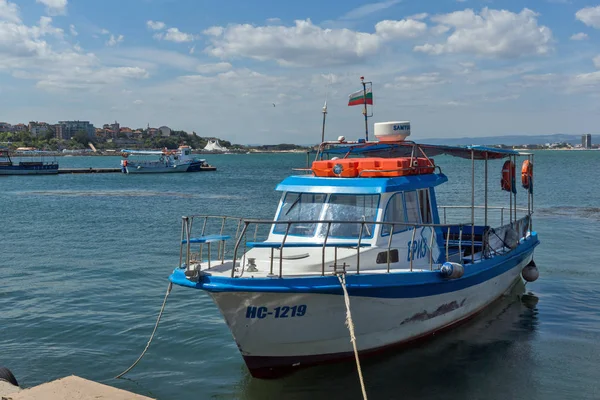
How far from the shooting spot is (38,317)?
1462cm

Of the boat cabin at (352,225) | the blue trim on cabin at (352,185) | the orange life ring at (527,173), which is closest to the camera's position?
the boat cabin at (352,225)

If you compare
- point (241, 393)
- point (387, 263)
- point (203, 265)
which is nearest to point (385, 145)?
point (387, 263)

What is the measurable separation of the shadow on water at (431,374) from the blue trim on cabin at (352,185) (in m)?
3.07

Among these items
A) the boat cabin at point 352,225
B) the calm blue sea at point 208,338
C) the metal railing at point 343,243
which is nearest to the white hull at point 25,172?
the calm blue sea at point 208,338

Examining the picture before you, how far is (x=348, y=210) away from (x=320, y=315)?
2.37 m

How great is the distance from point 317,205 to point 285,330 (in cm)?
277

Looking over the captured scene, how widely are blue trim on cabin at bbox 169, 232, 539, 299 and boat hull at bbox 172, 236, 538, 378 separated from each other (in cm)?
2

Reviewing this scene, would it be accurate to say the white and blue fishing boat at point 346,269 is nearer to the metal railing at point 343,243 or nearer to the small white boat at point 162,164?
the metal railing at point 343,243

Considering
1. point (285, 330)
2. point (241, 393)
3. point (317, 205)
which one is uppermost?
point (317, 205)

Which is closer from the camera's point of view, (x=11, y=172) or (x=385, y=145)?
(x=385, y=145)

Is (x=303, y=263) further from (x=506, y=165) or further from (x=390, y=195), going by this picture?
(x=506, y=165)

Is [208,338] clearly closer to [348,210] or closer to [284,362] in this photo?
[284,362]

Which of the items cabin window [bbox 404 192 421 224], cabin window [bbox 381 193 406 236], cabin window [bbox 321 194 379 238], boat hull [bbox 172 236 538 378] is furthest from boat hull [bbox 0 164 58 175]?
boat hull [bbox 172 236 538 378]

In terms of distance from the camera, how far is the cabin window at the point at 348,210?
11.4 metres
